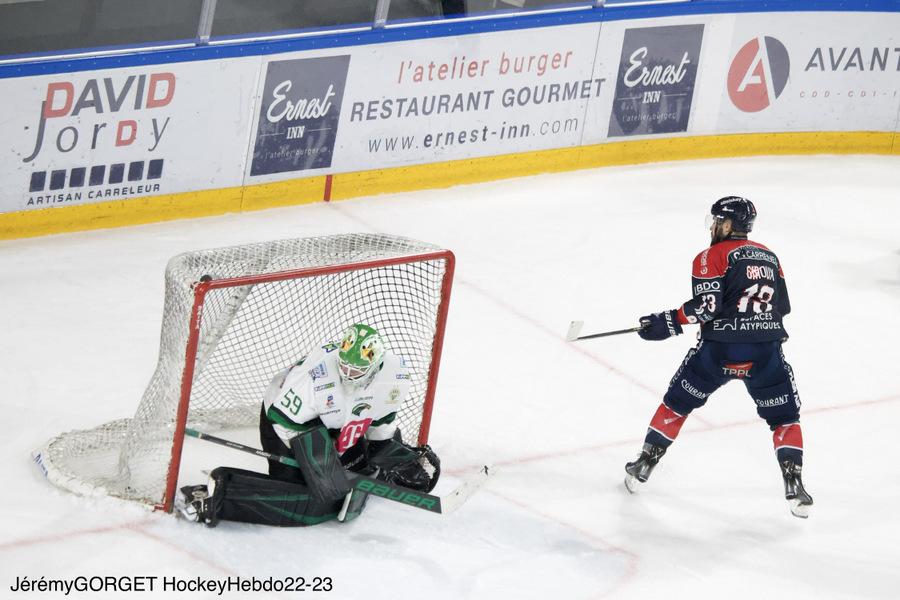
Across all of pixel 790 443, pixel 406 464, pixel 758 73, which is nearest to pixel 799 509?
pixel 790 443

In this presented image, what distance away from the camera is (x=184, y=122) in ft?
23.6

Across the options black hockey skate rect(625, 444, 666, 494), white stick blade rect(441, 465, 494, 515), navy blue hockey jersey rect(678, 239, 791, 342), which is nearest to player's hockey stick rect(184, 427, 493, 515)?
white stick blade rect(441, 465, 494, 515)

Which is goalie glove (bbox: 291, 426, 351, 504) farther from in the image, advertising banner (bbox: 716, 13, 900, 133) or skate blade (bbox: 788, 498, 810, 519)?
advertising banner (bbox: 716, 13, 900, 133)

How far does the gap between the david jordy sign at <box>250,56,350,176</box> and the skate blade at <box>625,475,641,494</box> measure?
3244 millimetres

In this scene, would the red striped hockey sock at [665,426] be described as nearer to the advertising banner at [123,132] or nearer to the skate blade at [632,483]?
the skate blade at [632,483]

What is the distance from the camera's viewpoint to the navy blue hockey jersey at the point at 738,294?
474 cm

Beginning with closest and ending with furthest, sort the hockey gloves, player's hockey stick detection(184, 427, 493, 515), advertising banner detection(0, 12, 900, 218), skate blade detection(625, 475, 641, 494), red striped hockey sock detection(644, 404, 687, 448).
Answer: player's hockey stick detection(184, 427, 493, 515) → the hockey gloves → red striped hockey sock detection(644, 404, 687, 448) → skate blade detection(625, 475, 641, 494) → advertising banner detection(0, 12, 900, 218)

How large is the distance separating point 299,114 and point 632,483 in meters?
3.32

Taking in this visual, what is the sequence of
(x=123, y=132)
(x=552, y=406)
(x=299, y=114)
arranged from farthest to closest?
(x=299, y=114) → (x=123, y=132) → (x=552, y=406)

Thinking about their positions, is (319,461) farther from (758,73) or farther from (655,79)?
(758,73)

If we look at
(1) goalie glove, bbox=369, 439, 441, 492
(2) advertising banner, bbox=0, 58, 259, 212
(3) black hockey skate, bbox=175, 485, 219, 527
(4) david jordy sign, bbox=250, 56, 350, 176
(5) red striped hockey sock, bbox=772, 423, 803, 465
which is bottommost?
(3) black hockey skate, bbox=175, 485, 219, 527

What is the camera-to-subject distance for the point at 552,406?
581cm

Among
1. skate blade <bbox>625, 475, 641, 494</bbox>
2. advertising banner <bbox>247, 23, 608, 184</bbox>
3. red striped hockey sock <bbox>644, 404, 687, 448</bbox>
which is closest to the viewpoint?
red striped hockey sock <bbox>644, 404, 687, 448</bbox>

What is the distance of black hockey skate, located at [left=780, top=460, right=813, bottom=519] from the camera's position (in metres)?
4.89
